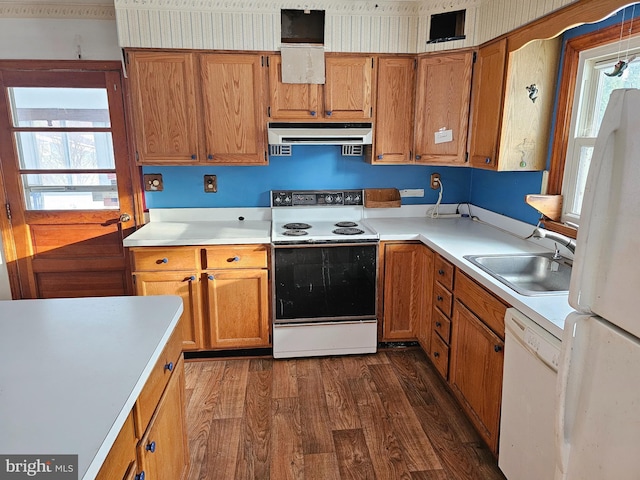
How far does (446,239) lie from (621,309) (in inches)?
69.6

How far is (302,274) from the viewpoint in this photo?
2857 millimetres

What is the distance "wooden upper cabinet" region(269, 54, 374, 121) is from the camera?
291 centimetres

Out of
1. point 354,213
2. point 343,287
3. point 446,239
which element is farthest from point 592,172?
point 354,213

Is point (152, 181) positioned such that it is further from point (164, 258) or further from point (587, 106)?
point (587, 106)

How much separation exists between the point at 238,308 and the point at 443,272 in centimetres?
135

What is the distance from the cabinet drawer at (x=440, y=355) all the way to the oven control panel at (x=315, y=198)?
1.22 m

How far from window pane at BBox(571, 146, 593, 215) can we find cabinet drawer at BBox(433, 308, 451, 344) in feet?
3.04

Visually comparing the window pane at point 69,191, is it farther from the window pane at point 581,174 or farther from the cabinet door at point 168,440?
the window pane at point 581,174

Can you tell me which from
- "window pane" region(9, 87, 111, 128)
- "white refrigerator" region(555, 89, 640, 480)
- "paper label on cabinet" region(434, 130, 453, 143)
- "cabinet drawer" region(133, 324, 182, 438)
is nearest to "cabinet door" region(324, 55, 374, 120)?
"paper label on cabinet" region(434, 130, 453, 143)

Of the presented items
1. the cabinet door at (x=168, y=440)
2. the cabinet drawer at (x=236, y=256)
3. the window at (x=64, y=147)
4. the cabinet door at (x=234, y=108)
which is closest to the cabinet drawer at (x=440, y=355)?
the cabinet drawer at (x=236, y=256)

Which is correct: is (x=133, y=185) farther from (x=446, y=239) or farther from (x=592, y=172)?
(x=592, y=172)

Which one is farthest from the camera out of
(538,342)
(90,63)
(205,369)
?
(90,63)

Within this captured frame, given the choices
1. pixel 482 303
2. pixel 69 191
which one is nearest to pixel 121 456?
pixel 482 303

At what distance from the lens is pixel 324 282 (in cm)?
289
